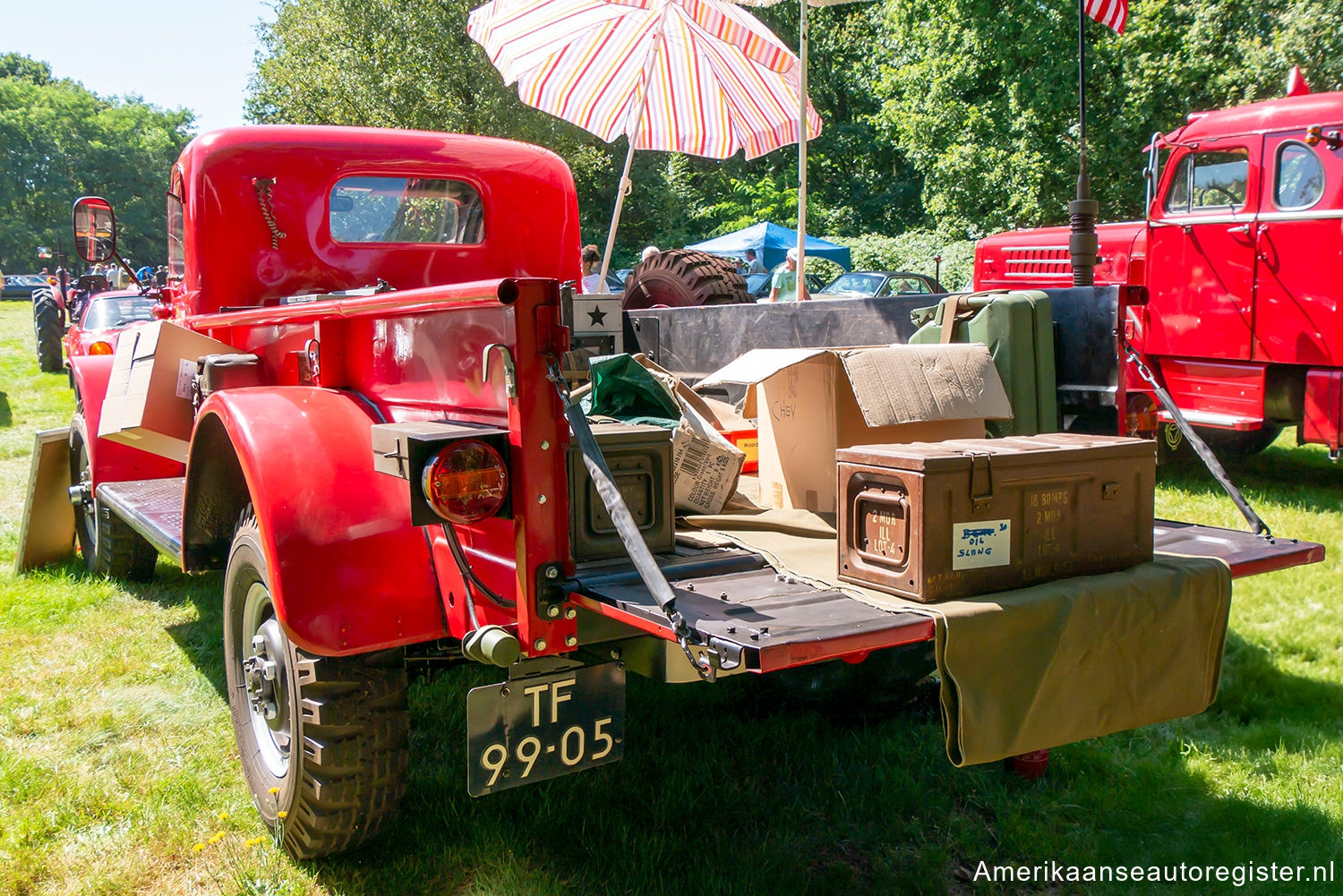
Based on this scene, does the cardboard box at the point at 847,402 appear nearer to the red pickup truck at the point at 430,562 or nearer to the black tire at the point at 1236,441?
the red pickup truck at the point at 430,562

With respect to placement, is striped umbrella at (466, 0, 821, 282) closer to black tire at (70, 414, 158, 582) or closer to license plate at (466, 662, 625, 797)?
black tire at (70, 414, 158, 582)

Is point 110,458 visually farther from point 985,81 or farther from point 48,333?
point 985,81

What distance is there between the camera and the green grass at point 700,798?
8.59ft

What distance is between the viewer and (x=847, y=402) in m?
2.92

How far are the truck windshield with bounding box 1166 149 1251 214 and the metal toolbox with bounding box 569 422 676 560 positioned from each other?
6285 mm

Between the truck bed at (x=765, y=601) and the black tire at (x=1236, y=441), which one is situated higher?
the truck bed at (x=765, y=601)

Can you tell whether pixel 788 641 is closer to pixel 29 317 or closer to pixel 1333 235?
pixel 1333 235

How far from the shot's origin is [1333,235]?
6391 millimetres

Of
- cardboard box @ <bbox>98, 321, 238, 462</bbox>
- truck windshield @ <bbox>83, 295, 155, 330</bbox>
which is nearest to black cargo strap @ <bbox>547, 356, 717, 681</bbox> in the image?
cardboard box @ <bbox>98, 321, 238, 462</bbox>

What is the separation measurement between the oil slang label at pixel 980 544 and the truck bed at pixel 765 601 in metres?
0.22

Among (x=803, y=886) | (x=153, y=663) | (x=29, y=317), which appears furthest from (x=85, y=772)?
(x=29, y=317)

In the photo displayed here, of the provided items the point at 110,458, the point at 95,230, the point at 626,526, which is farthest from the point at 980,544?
the point at 95,230

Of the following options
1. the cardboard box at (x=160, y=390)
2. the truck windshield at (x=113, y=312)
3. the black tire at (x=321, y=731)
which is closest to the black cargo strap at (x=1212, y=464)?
the black tire at (x=321, y=731)

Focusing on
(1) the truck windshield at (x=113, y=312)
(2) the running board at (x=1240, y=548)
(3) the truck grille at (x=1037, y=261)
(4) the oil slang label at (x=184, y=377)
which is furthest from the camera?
(1) the truck windshield at (x=113, y=312)
